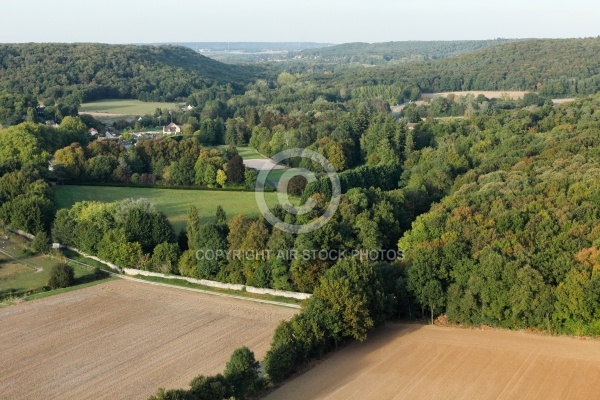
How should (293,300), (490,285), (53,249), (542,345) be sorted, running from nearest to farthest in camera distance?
(542,345)
(490,285)
(293,300)
(53,249)

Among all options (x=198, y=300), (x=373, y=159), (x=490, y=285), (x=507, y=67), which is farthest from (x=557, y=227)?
(x=507, y=67)

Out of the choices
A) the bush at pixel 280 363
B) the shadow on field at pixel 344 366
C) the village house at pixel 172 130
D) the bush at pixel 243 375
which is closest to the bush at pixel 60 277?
the bush at pixel 280 363

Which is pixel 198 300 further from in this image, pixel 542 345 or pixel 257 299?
pixel 542 345

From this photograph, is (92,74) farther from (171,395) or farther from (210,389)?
(171,395)
